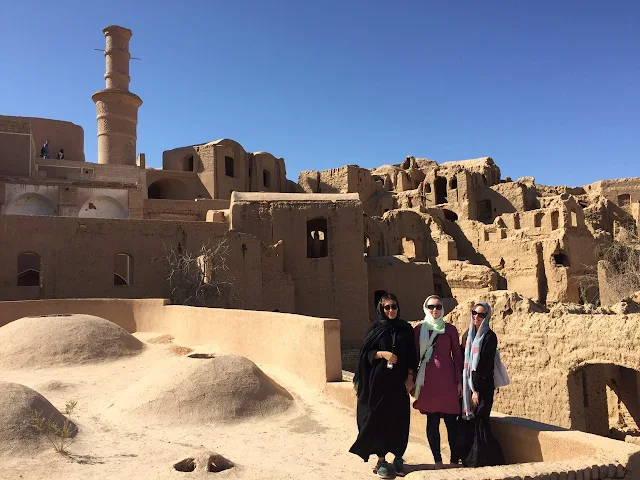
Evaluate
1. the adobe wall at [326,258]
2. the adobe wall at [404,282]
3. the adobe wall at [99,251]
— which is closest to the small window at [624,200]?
the adobe wall at [404,282]

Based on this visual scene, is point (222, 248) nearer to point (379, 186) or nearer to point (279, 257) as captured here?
point (279, 257)

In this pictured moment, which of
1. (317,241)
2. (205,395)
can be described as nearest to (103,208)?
(317,241)

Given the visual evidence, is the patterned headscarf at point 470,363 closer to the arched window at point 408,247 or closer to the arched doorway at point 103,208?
the arched doorway at point 103,208

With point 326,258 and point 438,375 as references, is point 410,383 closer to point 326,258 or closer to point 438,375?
point 438,375

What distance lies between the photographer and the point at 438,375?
4.68 m

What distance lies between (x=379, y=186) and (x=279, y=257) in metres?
19.0

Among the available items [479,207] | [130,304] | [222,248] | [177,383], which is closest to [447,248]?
[479,207]

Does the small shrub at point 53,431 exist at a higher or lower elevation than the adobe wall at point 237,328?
lower

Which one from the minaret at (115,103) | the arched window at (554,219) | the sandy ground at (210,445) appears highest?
the minaret at (115,103)

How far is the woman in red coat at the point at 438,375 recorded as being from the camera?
15.3ft

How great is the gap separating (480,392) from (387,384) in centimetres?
73

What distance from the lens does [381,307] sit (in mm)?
4801

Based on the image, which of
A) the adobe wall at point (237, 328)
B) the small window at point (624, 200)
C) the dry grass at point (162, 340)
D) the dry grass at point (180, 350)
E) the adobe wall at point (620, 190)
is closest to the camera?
the adobe wall at point (237, 328)

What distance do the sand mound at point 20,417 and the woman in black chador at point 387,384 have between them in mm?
3416
